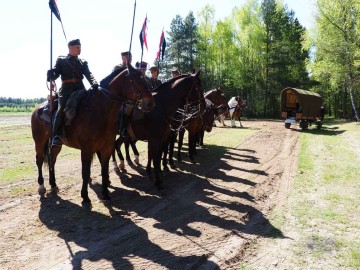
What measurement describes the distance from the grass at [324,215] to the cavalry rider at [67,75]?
473 cm

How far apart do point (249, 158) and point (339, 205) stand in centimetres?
584

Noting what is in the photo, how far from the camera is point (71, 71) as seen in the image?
6.56 meters

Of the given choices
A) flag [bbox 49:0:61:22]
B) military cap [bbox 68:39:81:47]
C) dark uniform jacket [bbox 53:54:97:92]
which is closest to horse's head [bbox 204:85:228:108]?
dark uniform jacket [bbox 53:54:97:92]

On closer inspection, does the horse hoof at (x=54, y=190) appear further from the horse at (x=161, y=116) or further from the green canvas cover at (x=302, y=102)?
the green canvas cover at (x=302, y=102)

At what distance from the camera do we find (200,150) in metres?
14.1

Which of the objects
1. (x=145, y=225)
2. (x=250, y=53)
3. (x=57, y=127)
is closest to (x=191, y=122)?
(x=57, y=127)

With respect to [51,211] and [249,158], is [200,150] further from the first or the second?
[51,211]

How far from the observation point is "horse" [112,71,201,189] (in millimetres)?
8050

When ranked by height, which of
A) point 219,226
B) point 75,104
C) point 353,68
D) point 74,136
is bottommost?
point 219,226

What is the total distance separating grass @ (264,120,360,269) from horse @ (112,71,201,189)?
3.36 m

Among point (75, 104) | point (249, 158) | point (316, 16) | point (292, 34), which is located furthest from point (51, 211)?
point (292, 34)

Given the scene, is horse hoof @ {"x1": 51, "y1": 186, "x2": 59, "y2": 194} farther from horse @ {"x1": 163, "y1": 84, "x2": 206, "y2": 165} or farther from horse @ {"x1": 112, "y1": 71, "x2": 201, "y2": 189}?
horse @ {"x1": 163, "y1": 84, "x2": 206, "y2": 165}

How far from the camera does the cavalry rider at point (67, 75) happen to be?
21.1 feet

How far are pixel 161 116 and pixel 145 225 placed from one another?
128 inches
